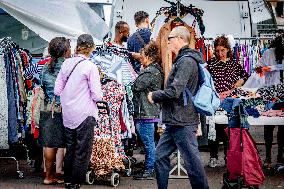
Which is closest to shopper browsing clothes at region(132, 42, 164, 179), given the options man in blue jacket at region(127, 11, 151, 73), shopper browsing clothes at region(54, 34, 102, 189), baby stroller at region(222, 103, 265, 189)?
shopper browsing clothes at region(54, 34, 102, 189)

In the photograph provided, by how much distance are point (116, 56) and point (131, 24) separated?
5326 millimetres

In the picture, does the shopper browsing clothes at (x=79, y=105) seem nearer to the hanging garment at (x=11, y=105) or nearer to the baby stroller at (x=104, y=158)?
the baby stroller at (x=104, y=158)

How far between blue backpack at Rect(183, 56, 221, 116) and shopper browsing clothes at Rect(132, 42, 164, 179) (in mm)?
2058

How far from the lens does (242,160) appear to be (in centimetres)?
787

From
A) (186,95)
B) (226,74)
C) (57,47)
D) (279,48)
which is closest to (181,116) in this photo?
(186,95)

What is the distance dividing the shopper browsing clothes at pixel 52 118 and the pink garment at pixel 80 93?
0.45 metres

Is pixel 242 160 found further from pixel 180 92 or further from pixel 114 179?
pixel 114 179

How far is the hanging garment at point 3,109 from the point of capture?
31.0 ft

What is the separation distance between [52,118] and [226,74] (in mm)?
3125

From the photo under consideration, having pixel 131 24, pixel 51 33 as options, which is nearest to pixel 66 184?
pixel 51 33

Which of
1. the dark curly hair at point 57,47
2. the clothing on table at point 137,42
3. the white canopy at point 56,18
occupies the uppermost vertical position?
the white canopy at point 56,18

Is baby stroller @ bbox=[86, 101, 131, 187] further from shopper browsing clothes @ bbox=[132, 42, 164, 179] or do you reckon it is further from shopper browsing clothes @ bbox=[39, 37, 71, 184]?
shopper browsing clothes @ bbox=[132, 42, 164, 179]

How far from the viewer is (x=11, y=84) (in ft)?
31.3

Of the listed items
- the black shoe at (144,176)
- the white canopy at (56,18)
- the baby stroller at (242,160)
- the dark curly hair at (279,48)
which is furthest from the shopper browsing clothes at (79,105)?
the dark curly hair at (279,48)
